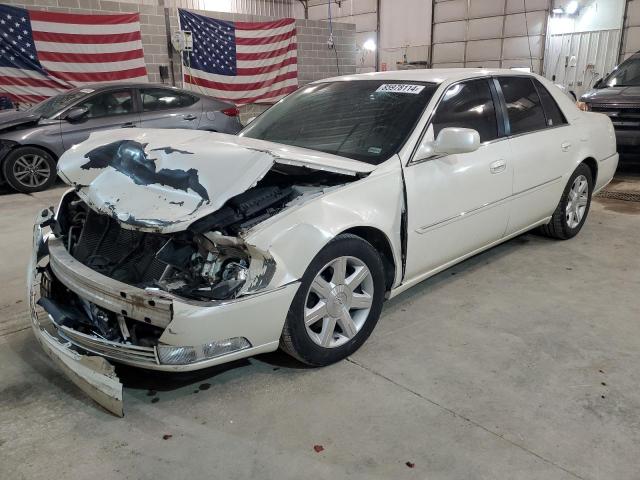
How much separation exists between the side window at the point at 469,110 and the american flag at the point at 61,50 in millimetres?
7953

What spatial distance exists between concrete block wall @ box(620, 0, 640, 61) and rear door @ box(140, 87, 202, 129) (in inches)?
476

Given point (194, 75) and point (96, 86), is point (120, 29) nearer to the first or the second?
point (194, 75)

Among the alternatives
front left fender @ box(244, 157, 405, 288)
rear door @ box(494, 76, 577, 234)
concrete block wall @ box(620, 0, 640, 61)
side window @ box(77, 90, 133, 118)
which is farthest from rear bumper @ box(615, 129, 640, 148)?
concrete block wall @ box(620, 0, 640, 61)

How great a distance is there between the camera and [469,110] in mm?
3273

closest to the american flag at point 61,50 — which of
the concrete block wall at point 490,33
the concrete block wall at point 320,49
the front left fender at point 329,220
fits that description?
the concrete block wall at point 320,49

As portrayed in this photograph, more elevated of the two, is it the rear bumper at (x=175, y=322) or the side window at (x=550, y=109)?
the side window at (x=550, y=109)

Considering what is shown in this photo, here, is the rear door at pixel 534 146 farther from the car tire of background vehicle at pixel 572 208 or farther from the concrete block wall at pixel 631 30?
the concrete block wall at pixel 631 30

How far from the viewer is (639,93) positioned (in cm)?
699

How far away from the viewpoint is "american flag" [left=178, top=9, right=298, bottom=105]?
1055 cm

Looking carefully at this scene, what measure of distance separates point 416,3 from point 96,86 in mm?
14624

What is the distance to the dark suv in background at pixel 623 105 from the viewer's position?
6.88m

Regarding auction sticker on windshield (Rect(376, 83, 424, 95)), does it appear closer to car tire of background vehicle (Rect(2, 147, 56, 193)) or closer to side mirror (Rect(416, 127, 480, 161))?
side mirror (Rect(416, 127, 480, 161))

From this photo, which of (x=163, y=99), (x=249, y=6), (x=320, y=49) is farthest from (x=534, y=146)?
(x=249, y=6)

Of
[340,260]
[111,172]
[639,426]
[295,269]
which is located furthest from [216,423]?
[639,426]
